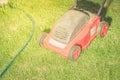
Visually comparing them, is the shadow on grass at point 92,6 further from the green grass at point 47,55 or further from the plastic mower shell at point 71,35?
the plastic mower shell at point 71,35

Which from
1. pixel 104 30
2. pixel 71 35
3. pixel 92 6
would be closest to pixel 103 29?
pixel 104 30

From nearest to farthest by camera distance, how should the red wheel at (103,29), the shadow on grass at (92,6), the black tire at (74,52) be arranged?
the black tire at (74,52), the red wheel at (103,29), the shadow on grass at (92,6)

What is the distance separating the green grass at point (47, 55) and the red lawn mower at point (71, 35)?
28cm

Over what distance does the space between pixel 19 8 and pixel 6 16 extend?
509mm

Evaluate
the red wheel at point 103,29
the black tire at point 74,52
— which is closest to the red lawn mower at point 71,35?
the black tire at point 74,52

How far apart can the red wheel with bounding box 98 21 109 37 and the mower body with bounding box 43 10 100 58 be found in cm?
33

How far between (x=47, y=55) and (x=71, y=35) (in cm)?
87

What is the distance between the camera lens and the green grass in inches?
234

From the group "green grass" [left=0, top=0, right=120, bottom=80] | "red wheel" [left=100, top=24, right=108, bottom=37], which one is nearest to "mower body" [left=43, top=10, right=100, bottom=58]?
"green grass" [left=0, top=0, right=120, bottom=80]

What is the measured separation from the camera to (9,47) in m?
6.64

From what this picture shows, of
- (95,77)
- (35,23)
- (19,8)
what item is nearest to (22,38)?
(35,23)

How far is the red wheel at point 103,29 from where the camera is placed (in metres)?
6.61

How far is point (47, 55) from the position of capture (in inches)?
253

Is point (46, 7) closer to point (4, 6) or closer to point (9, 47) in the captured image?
point (4, 6)
